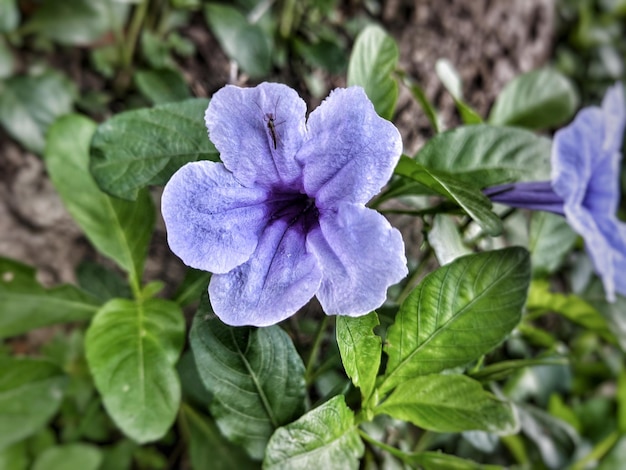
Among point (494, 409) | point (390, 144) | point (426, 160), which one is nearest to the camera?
point (390, 144)

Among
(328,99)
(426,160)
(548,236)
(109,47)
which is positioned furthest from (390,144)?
(109,47)

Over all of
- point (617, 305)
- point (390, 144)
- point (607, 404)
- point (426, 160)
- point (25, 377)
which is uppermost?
point (390, 144)

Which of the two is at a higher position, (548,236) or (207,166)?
(207,166)

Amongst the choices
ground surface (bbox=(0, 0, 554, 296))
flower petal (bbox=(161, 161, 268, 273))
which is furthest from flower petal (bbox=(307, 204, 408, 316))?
ground surface (bbox=(0, 0, 554, 296))

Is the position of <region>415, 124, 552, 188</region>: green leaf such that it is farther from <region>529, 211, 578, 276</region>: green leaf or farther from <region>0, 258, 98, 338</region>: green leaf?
<region>0, 258, 98, 338</region>: green leaf

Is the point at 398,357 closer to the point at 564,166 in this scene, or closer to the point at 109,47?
the point at 564,166

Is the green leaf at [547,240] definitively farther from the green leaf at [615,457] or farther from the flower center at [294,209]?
the flower center at [294,209]

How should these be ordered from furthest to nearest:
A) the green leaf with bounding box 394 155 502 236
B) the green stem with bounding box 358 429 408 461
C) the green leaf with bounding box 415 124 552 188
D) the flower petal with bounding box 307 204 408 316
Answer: the green leaf with bounding box 415 124 552 188 → the green stem with bounding box 358 429 408 461 → the green leaf with bounding box 394 155 502 236 → the flower petal with bounding box 307 204 408 316
